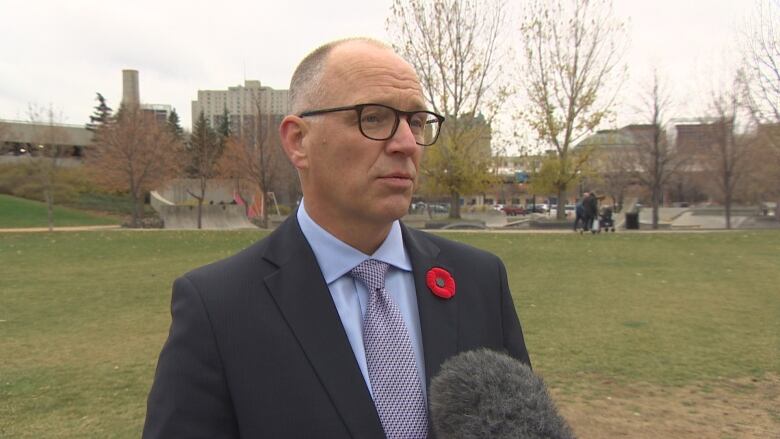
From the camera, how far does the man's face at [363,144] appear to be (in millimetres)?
1505

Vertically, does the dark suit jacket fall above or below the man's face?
below

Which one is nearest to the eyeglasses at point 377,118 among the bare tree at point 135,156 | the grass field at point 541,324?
the grass field at point 541,324

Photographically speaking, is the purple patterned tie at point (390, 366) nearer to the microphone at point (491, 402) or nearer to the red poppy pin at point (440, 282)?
the red poppy pin at point (440, 282)

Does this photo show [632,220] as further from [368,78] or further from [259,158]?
[368,78]

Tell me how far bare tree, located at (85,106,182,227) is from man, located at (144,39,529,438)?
1353 inches

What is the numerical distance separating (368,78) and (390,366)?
740mm

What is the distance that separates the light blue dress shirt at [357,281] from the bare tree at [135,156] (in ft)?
113

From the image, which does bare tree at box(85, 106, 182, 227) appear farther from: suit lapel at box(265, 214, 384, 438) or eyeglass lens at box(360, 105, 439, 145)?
eyeglass lens at box(360, 105, 439, 145)

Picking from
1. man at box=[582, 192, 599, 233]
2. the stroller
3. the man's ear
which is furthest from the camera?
the stroller

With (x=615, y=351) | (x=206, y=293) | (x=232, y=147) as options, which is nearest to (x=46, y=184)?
(x=232, y=147)

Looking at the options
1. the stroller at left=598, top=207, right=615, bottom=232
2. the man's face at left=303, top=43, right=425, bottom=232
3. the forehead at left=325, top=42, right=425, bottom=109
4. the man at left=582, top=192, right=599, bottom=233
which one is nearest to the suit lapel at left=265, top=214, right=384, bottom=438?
the man's face at left=303, top=43, right=425, bottom=232

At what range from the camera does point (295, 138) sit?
1628 mm

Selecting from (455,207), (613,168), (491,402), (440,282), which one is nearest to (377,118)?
(440,282)

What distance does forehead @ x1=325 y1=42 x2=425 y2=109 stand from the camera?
1.51 metres
